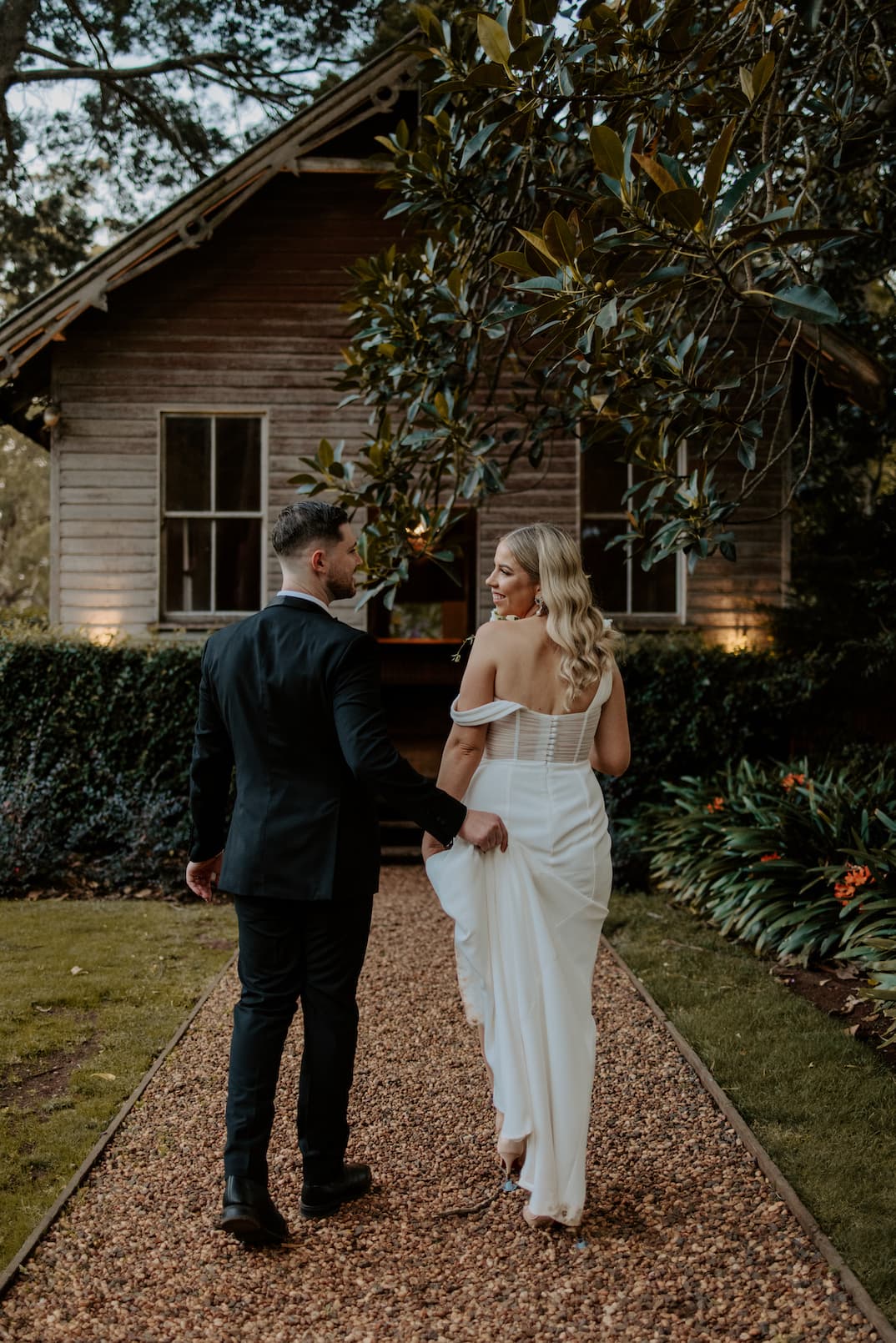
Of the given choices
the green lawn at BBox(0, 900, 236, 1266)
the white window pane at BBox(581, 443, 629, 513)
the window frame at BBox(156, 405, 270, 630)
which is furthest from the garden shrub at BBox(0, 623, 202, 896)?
the white window pane at BBox(581, 443, 629, 513)

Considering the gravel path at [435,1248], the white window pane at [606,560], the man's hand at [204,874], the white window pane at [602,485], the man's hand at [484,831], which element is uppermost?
the white window pane at [602,485]

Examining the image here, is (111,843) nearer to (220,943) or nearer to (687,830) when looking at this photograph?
(220,943)

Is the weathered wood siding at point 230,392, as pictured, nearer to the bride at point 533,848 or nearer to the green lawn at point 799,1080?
the green lawn at point 799,1080

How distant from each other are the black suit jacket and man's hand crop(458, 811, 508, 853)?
0.03 metres

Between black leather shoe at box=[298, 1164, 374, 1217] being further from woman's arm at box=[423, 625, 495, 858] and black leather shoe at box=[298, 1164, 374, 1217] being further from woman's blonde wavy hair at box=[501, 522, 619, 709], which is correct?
woman's blonde wavy hair at box=[501, 522, 619, 709]

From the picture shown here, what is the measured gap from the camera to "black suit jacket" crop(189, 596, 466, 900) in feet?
10.1

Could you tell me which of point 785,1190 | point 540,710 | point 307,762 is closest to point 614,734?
point 540,710

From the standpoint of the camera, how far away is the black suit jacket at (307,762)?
3.06 m

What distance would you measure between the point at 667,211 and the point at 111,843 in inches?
279

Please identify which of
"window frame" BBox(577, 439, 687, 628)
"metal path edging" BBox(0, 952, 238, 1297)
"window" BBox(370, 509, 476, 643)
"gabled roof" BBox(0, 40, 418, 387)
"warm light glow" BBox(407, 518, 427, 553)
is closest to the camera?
"metal path edging" BBox(0, 952, 238, 1297)

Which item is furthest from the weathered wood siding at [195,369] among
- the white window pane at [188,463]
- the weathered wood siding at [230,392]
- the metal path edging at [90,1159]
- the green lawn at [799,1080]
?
the metal path edging at [90,1159]

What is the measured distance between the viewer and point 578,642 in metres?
3.22

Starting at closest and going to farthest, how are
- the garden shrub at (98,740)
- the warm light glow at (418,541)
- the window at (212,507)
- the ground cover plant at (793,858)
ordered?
the ground cover plant at (793,858)
the warm light glow at (418,541)
the garden shrub at (98,740)
the window at (212,507)

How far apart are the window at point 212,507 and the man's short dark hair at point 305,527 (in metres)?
7.69
